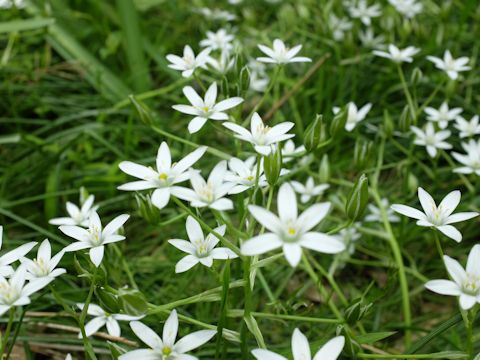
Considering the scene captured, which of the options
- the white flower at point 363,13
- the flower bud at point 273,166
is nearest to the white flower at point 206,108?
the flower bud at point 273,166

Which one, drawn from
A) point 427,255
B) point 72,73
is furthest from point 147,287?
point 72,73

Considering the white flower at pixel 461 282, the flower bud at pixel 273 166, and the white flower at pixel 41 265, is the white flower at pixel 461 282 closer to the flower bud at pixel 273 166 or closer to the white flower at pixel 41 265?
the flower bud at pixel 273 166

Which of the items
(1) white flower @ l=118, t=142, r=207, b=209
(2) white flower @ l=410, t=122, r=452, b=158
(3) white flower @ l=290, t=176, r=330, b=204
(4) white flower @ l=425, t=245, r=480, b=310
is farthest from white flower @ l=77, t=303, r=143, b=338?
(2) white flower @ l=410, t=122, r=452, b=158

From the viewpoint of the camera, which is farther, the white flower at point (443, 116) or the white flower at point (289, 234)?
the white flower at point (443, 116)

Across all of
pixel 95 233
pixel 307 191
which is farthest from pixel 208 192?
pixel 307 191

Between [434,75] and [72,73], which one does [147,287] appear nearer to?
[72,73]

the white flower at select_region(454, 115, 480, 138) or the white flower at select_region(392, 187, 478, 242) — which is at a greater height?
the white flower at select_region(392, 187, 478, 242)

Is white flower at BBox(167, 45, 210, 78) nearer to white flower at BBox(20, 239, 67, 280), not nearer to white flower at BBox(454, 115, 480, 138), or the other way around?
white flower at BBox(20, 239, 67, 280)
